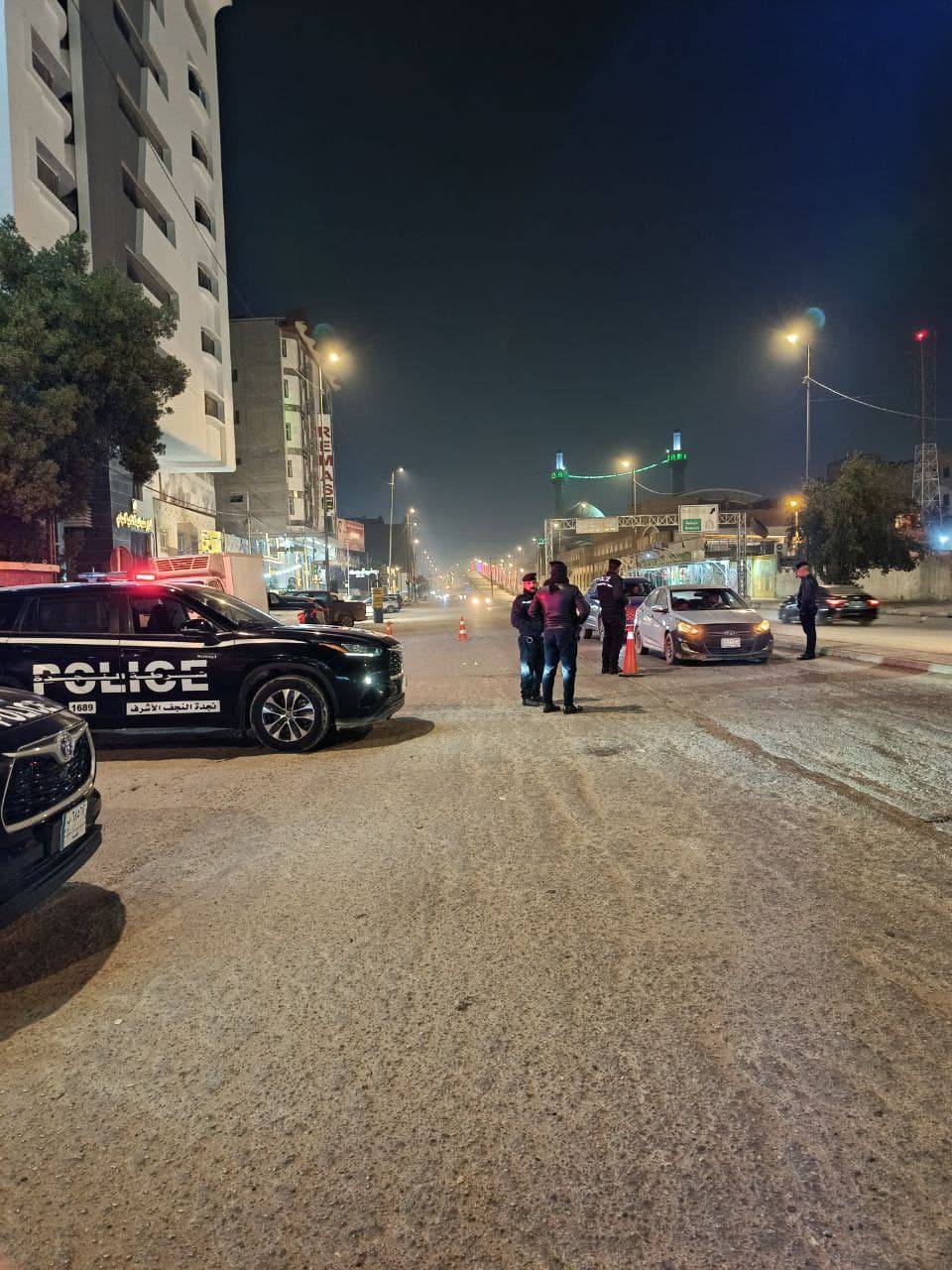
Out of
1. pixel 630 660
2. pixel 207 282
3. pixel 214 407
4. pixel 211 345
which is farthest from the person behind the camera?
pixel 207 282

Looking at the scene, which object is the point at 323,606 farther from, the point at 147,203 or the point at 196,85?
the point at 196,85

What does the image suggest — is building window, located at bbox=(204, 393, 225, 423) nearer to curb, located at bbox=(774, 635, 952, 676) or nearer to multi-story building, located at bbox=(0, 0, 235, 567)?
multi-story building, located at bbox=(0, 0, 235, 567)

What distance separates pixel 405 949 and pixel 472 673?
10.4 meters

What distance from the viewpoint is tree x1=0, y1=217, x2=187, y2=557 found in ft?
57.0

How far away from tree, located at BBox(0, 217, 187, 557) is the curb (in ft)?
58.3

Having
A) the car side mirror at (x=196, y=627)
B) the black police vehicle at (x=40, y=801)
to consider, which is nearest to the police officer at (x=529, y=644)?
the car side mirror at (x=196, y=627)

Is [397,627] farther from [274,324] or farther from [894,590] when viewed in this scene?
[274,324]

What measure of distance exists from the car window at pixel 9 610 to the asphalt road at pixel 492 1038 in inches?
119

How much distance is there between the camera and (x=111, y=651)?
712 centimetres

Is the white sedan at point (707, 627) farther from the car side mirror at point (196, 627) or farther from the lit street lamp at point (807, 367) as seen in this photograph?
the lit street lamp at point (807, 367)

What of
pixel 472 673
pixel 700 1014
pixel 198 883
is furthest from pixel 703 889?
pixel 472 673

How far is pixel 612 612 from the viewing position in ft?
41.2

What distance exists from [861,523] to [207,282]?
3744 centimetres

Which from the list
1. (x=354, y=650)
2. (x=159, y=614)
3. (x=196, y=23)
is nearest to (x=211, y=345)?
(x=196, y=23)
